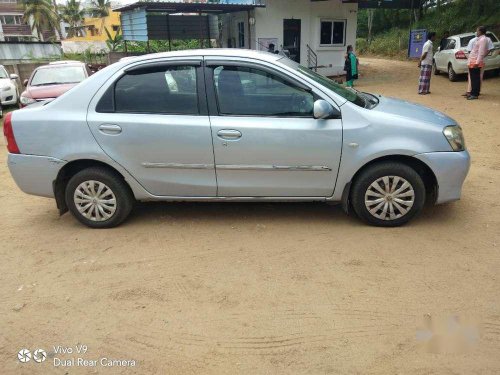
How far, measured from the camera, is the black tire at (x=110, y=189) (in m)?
4.27

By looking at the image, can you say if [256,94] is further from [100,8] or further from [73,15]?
[100,8]

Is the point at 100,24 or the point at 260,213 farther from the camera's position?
the point at 100,24

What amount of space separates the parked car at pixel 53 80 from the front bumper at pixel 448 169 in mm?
9536

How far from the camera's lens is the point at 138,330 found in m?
2.92

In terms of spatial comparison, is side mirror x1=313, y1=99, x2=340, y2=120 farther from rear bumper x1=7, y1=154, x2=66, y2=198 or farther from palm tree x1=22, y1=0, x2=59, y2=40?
palm tree x1=22, y1=0, x2=59, y2=40

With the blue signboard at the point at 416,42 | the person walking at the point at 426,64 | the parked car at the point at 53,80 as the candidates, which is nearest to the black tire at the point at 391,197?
the parked car at the point at 53,80

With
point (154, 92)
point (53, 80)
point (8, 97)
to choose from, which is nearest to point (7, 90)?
point (8, 97)

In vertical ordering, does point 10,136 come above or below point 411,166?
above

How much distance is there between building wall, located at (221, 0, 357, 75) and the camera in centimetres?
1703

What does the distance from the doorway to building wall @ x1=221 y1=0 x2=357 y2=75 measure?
0.17 m

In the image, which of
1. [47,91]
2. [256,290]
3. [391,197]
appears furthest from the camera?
[47,91]

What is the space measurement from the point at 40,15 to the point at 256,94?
49.6 m

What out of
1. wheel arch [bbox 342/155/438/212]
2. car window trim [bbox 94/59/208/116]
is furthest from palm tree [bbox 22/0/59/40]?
wheel arch [bbox 342/155/438/212]

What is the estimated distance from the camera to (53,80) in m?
11.4
